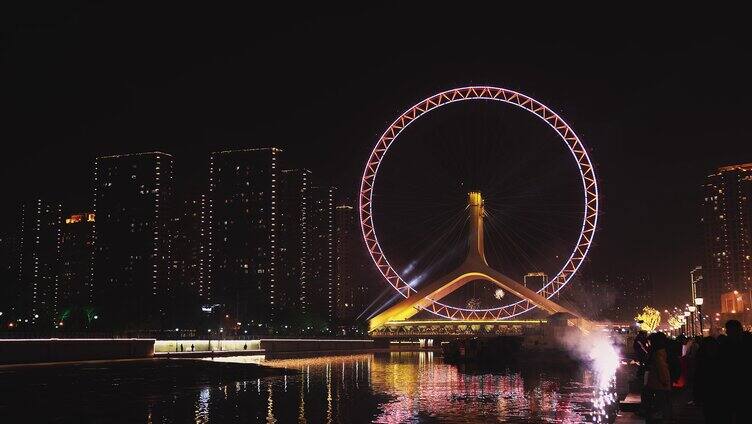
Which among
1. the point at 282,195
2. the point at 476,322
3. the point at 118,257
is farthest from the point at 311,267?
the point at 476,322

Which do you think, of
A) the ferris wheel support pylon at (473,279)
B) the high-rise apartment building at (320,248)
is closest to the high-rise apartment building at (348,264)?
the high-rise apartment building at (320,248)

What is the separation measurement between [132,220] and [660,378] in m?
152

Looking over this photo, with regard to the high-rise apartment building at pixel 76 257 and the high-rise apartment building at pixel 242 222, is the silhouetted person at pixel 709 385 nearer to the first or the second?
the high-rise apartment building at pixel 242 222

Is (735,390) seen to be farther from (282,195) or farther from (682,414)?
(282,195)

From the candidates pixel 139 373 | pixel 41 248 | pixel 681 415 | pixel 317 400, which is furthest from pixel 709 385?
pixel 41 248

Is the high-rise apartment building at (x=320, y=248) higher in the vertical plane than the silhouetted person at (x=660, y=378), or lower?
higher

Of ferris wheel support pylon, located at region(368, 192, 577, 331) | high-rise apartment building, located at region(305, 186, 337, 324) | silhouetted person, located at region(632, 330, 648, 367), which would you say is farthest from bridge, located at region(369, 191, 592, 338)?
high-rise apartment building, located at region(305, 186, 337, 324)

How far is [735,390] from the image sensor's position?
9.95 metres

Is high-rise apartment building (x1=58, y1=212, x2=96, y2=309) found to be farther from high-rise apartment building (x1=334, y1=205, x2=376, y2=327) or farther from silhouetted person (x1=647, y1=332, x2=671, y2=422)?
silhouetted person (x1=647, y1=332, x2=671, y2=422)

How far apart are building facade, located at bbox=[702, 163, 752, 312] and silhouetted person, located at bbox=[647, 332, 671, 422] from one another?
174 metres

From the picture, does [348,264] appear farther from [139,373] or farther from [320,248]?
[139,373]

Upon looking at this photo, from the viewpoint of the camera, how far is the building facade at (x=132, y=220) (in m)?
154

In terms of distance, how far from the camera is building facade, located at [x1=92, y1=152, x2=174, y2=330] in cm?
15412

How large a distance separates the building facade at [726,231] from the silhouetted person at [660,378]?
174483 mm
